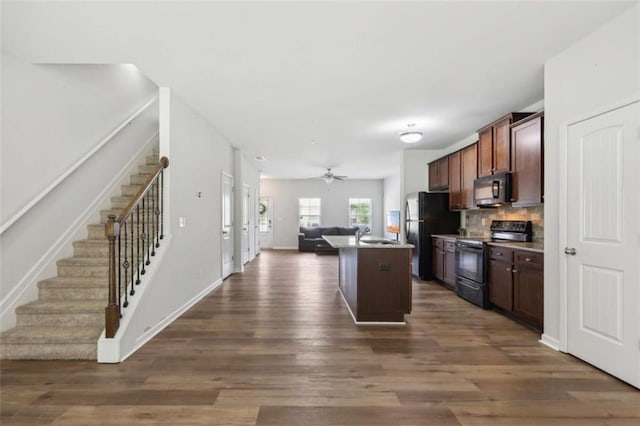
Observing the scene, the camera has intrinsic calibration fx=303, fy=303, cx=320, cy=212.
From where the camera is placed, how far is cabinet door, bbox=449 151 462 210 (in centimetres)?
533

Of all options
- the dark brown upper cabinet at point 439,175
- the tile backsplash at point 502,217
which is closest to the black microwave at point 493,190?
the tile backsplash at point 502,217

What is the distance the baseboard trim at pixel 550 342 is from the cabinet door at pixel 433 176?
143 inches

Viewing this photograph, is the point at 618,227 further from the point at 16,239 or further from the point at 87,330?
the point at 16,239

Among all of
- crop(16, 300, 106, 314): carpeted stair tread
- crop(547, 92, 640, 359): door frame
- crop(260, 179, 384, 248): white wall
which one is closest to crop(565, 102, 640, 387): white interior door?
crop(547, 92, 640, 359): door frame

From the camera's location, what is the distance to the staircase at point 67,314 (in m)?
2.57

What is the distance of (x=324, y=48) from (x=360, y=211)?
972 cm

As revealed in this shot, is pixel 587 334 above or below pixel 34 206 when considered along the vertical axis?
below

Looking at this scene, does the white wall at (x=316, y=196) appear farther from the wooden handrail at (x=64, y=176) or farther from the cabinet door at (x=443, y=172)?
the wooden handrail at (x=64, y=176)

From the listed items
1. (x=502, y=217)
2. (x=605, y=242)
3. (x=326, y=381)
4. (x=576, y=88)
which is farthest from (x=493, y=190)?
(x=326, y=381)

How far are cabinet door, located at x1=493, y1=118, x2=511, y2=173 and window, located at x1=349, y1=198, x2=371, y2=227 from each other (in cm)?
790

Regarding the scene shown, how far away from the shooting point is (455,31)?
2.40m

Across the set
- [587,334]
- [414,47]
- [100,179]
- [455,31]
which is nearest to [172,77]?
[100,179]

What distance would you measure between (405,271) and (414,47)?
2319 mm

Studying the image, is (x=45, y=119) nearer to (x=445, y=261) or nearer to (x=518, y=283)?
(x=518, y=283)
